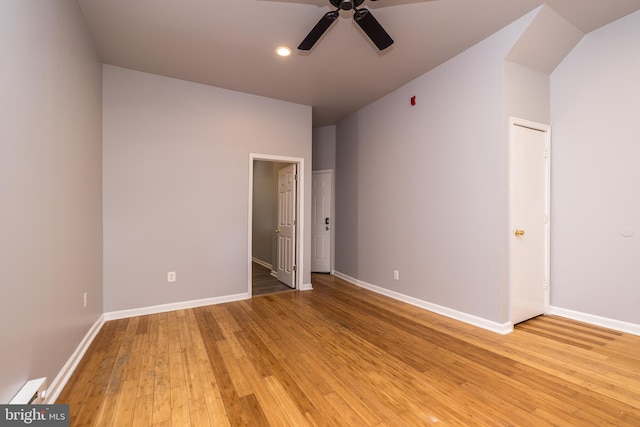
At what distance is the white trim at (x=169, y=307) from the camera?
3.34 m

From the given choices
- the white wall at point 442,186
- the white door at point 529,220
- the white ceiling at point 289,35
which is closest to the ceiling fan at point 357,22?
the white ceiling at point 289,35

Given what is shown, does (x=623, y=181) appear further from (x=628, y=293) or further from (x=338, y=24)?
(x=338, y=24)

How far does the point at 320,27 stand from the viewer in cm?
226

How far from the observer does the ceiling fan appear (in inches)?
83.6

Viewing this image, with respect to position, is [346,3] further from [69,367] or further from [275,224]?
[275,224]

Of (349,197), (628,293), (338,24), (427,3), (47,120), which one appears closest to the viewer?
(47,120)

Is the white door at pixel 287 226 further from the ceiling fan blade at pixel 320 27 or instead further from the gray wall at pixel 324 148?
the ceiling fan blade at pixel 320 27

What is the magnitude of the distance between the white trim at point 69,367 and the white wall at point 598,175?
468 centimetres

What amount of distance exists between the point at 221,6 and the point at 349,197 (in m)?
3.43

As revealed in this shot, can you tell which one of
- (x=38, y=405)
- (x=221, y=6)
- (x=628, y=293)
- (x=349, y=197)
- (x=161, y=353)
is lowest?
(x=161, y=353)

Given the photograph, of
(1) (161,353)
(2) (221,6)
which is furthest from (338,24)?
(1) (161,353)

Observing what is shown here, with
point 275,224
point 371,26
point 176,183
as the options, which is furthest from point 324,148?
point 371,26

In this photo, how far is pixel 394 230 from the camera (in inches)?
165

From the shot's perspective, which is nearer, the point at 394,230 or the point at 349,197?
the point at 394,230
